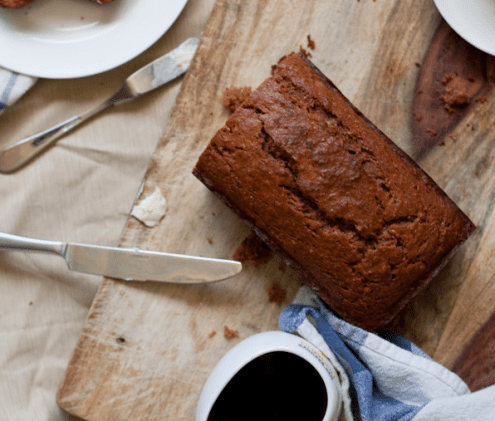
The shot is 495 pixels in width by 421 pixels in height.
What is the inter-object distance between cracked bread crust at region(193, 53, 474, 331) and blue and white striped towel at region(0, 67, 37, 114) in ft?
2.78

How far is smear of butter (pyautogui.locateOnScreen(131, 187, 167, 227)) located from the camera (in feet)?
5.55

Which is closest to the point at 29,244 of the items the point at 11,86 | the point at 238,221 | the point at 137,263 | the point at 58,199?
the point at 58,199

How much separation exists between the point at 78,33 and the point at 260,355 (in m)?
1.48

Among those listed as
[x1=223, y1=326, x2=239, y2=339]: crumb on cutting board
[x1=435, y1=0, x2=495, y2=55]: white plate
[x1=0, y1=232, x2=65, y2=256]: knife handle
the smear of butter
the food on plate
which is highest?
[x1=435, y1=0, x2=495, y2=55]: white plate

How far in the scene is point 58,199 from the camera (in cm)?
187

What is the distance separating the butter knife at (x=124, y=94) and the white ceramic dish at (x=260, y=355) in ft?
3.51

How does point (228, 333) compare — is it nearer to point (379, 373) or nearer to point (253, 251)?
point (253, 251)

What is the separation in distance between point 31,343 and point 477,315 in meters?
1.75

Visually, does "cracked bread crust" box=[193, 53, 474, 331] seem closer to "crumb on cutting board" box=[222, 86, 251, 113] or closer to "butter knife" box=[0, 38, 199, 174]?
"crumb on cutting board" box=[222, 86, 251, 113]

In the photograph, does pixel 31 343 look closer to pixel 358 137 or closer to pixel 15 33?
pixel 15 33

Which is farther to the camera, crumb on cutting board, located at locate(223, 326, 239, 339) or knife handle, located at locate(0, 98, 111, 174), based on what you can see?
knife handle, located at locate(0, 98, 111, 174)

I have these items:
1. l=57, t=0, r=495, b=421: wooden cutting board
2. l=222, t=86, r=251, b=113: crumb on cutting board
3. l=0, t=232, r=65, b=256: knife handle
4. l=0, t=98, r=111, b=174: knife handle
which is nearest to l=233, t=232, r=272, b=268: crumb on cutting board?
l=57, t=0, r=495, b=421: wooden cutting board

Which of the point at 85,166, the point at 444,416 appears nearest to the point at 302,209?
the point at 444,416

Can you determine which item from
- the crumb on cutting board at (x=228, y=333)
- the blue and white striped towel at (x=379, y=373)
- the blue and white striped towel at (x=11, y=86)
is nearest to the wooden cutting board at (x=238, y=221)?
the crumb on cutting board at (x=228, y=333)
